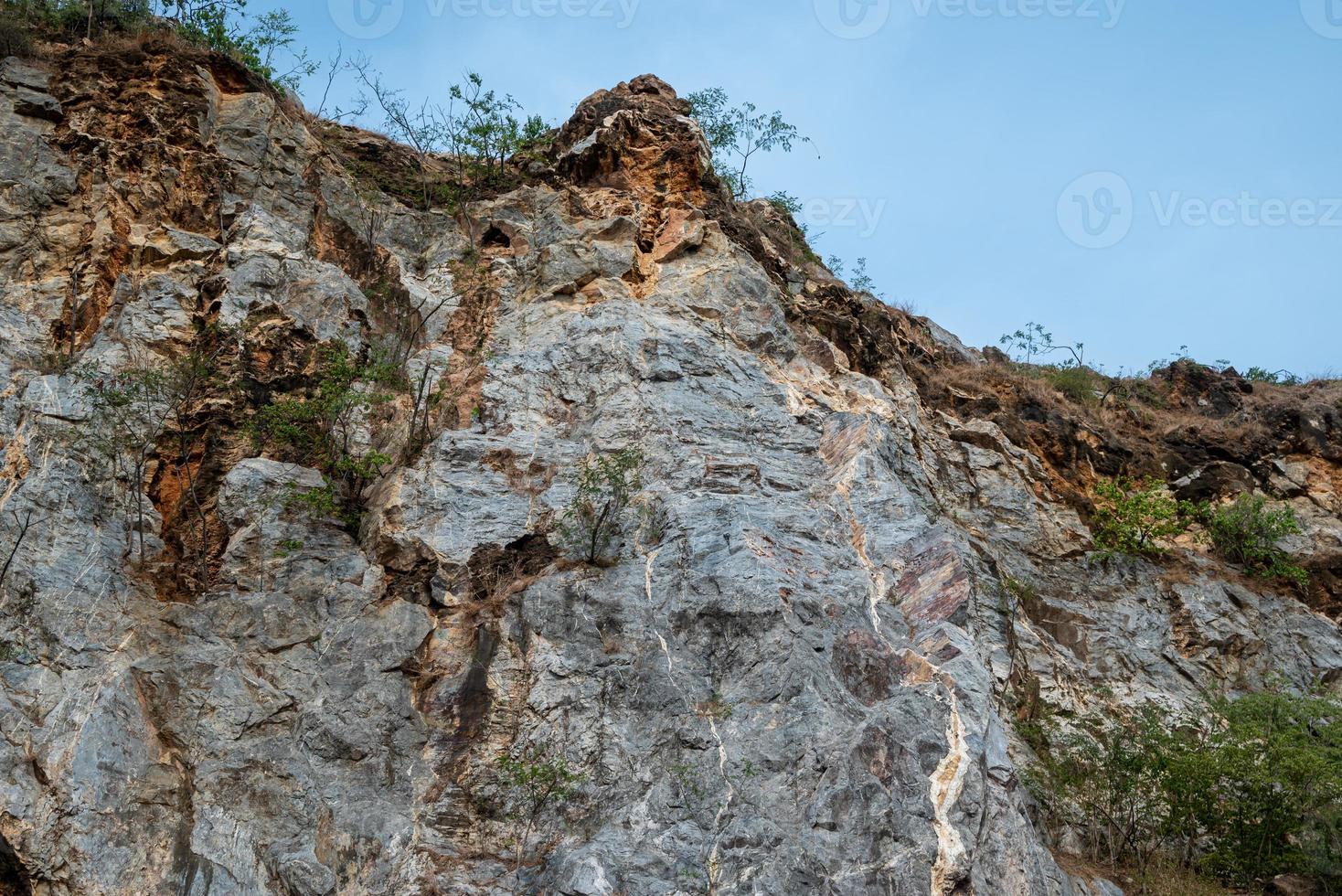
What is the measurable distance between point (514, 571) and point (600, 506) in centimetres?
152

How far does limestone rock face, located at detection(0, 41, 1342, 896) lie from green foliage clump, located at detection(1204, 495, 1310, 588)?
0.55 m

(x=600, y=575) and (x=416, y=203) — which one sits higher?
(x=416, y=203)

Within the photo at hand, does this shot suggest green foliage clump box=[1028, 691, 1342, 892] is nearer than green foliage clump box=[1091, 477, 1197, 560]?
Yes

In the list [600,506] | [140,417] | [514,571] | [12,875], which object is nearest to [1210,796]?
[600,506]

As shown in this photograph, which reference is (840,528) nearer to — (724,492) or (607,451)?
(724,492)

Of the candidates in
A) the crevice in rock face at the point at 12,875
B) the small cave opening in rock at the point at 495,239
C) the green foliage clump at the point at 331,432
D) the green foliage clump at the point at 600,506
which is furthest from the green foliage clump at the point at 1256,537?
the crevice in rock face at the point at 12,875

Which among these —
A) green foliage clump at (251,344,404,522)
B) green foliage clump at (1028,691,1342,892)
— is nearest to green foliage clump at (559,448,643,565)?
green foliage clump at (251,344,404,522)

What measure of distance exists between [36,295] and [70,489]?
429cm

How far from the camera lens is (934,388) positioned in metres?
22.4

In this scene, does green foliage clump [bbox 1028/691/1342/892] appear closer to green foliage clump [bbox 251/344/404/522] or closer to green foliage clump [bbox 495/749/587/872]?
green foliage clump [bbox 495/749/587/872]

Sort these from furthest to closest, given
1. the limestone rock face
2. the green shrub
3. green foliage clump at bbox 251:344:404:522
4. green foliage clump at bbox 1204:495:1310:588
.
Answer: the green shrub
green foliage clump at bbox 1204:495:1310:588
green foliage clump at bbox 251:344:404:522
the limestone rock face

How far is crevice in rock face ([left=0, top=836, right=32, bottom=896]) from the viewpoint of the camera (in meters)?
9.81

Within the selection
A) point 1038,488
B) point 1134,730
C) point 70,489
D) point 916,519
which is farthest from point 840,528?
point 70,489

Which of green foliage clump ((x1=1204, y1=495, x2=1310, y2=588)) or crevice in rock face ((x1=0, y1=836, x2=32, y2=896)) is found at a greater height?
green foliage clump ((x1=1204, y1=495, x2=1310, y2=588))
